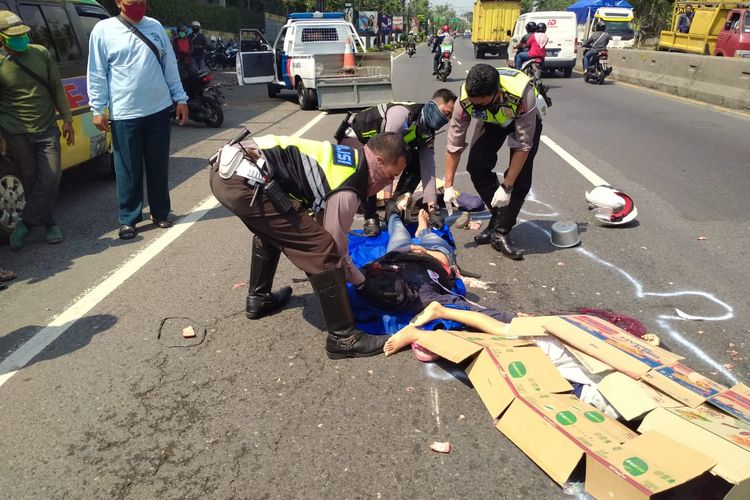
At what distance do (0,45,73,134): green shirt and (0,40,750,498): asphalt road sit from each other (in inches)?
41.8

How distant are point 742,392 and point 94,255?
472 cm

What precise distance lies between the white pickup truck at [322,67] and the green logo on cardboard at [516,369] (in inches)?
386

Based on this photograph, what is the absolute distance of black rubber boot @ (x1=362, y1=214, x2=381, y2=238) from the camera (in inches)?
200

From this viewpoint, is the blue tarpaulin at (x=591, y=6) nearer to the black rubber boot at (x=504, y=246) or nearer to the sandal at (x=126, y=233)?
the black rubber boot at (x=504, y=246)

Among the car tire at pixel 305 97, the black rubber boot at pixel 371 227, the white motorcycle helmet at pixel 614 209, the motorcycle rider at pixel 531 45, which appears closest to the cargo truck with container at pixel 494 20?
the motorcycle rider at pixel 531 45

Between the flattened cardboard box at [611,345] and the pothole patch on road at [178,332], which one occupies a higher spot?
the flattened cardboard box at [611,345]

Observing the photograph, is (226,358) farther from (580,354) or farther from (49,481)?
(580,354)

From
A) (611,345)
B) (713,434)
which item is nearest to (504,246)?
(611,345)

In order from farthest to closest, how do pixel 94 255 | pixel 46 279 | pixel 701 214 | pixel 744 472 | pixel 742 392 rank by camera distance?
pixel 701 214 < pixel 94 255 < pixel 46 279 < pixel 742 392 < pixel 744 472

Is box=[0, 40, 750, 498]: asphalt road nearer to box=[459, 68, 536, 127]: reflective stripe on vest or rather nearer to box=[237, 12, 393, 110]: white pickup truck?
box=[459, 68, 536, 127]: reflective stripe on vest

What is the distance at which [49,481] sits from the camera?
A: 2.37 m

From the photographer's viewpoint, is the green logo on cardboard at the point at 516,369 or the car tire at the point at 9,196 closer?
the green logo on cardboard at the point at 516,369

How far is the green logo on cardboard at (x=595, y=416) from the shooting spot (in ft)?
7.96

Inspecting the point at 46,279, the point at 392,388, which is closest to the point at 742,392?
the point at 392,388
